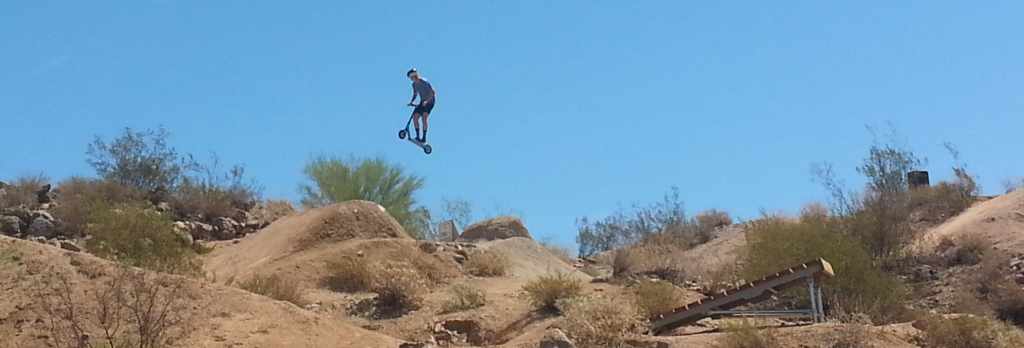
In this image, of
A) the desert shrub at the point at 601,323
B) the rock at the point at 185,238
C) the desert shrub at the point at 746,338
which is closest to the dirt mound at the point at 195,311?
the desert shrub at the point at 601,323

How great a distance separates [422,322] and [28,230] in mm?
14226

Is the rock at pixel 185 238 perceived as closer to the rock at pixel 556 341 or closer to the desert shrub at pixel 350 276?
the desert shrub at pixel 350 276

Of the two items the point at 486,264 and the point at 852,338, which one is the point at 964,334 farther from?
the point at 486,264

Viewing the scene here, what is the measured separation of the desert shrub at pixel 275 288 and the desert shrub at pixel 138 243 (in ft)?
3.17

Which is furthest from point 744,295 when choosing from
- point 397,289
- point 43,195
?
point 43,195

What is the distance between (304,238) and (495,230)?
12.9 m

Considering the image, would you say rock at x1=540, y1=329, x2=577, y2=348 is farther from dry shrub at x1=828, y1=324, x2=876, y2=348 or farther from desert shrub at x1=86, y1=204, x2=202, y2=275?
desert shrub at x1=86, y1=204, x2=202, y2=275

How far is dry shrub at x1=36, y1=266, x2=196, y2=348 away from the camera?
Result: 12.4 m

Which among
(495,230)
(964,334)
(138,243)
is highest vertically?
(495,230)

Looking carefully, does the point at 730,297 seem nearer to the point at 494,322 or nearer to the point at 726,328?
the point at 726,328

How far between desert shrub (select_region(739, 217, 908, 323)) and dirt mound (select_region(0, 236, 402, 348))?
8.66m

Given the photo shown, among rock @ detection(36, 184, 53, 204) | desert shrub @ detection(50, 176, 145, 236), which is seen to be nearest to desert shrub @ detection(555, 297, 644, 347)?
desert shrub @ detection(50, 176, 145, 236)

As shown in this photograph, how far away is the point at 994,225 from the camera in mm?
27141

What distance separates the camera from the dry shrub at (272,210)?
3459 cm
